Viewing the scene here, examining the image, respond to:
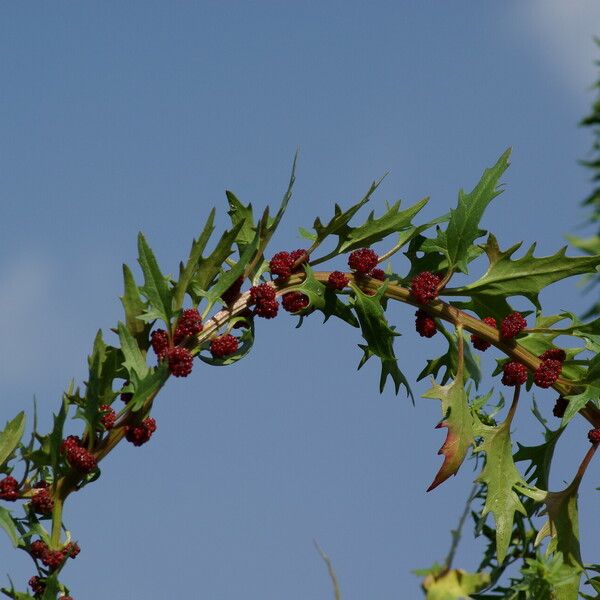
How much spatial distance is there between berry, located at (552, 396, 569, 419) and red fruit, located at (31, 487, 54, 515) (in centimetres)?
188

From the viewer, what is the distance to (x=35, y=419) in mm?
3168

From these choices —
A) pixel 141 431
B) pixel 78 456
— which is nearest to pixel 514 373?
pixel 141 431

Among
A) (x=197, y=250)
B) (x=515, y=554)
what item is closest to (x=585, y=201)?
(x=515, y=554)

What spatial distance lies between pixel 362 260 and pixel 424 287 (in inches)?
9.5

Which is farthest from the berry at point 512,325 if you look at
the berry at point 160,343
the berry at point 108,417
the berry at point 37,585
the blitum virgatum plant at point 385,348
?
the berry at point 37,585

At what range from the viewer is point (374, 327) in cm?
341

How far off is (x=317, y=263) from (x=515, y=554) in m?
1.52

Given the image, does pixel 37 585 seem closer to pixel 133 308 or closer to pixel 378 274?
pixel 133 308

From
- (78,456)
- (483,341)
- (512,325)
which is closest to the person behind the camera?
(78,456)

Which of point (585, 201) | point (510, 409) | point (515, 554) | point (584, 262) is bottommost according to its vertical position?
point (515, 554)

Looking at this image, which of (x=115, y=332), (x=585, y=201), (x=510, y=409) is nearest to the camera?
(x=115, y=332)

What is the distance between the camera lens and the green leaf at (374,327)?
3.37 metres

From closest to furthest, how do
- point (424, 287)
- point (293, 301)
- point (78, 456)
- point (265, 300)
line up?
point (78, 456) → point (265, 300) → point (293, 301) → point (424, 287)

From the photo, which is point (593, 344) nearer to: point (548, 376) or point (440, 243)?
point (548, 376)
